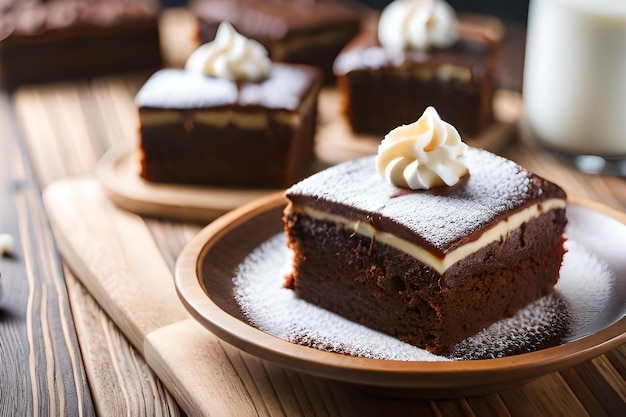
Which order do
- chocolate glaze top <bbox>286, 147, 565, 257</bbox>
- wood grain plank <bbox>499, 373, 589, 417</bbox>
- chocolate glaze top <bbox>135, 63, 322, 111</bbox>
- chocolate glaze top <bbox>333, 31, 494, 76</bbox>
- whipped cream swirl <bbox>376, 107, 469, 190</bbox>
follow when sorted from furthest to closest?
chocolate glaze top <bbox>333, 31, 494, 76</bbox>
chocolate glaze top <bbox>135, 63, 322, 111</bbox>
whipped cream swirl <bbox>376, 107, 469, 190</bbox>
chocolate glaze top <bbox>286, 147, 565, 257</bbox>
wood grain plank <bbox>499, 373, 589, 417</bbox>

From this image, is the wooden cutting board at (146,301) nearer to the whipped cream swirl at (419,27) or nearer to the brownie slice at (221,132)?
the brownie slice at (221,132)

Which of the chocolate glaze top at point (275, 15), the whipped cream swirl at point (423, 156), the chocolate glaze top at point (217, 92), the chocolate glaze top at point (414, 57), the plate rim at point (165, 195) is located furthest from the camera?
the chocolate glaze top at point (275, 15)

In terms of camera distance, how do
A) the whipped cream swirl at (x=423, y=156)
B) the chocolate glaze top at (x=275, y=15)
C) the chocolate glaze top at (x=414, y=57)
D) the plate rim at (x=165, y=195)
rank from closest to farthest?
the whipped cream swirl at (x=423, y=156) < the plate rim at (x=165, y=195) < the chocolate glaze top at (x=414, y=57) < the chocolate glaze top at (x=275, y=15)

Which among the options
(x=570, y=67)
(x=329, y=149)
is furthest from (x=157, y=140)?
(x=570, y=67)

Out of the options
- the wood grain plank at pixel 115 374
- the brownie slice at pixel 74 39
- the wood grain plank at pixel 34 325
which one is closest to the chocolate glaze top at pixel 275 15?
the brownie slice at pixel 74 39

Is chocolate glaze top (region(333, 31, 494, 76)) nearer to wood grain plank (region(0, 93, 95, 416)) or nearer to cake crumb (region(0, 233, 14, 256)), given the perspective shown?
wood grain plank (region(0, 93, 95, 416))

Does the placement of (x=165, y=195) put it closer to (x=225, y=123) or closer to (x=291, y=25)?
(x=225, y=123)

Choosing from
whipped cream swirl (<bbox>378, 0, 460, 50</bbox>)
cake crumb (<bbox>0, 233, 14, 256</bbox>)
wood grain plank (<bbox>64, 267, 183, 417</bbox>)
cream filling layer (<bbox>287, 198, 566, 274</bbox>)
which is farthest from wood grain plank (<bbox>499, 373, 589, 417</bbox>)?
whipped cream swirl (<bbox>378, 0, 460, 50</bbox>)
